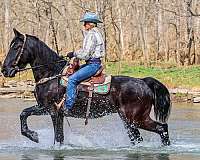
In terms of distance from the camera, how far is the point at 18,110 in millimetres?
21594

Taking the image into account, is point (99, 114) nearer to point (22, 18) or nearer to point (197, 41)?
point (197, 41)

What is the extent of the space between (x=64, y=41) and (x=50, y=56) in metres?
38.5

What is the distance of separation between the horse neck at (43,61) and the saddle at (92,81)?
27 cm

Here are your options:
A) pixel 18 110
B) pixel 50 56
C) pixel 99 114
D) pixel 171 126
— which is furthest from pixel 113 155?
pixel 18 110

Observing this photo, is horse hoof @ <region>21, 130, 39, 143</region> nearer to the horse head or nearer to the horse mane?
the horse head

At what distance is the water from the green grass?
12.0m

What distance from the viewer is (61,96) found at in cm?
1190

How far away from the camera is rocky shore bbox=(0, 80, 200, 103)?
25.7m

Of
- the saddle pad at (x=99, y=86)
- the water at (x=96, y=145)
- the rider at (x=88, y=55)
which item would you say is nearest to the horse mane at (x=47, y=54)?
the saddle pad at (x=99, y=86)

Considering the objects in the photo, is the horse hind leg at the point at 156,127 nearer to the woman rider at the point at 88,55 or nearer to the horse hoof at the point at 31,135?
the woman rider at the point at 88,55

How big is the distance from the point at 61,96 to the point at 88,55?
0.94 meters

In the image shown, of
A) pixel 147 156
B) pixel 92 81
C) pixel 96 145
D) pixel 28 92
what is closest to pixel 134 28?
pixel 28 92

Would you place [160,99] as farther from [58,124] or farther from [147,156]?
[58,124]

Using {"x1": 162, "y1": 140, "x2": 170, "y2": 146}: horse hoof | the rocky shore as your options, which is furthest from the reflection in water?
the rocky shore
